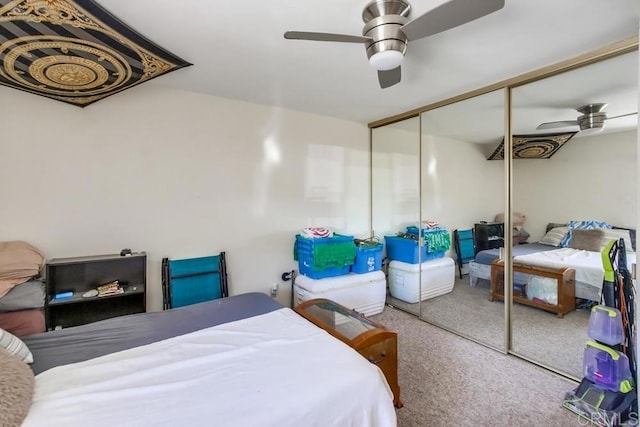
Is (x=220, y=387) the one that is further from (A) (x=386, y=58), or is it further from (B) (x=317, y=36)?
(A) (x=386, y=58)

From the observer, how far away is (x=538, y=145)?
8.20ft

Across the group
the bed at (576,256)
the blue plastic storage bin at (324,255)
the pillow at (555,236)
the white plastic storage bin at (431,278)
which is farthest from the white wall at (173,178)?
the pillow at (555,236)

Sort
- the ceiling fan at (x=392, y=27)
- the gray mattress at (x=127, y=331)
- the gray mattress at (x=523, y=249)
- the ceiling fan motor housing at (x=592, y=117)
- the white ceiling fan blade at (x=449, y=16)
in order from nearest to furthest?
1. the white ceiling fan blade at (x=449, y=16)
2. the ceiling fan at (x=392, y=27)
3. the gray mattress at (x=127, y=331)
4. the ceiling fan motor housing at (x=592, y=117)
5. the gray mattress at (x=523, y=249)

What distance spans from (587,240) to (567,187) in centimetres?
44

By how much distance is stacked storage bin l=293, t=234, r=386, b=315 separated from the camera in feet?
10.3

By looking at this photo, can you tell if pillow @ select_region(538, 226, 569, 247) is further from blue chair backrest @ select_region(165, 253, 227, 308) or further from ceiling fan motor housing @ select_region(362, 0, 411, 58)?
blue chair backrest @ select_region(165, 253, 227, 308)

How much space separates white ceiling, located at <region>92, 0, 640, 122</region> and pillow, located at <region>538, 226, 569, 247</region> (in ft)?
4.40

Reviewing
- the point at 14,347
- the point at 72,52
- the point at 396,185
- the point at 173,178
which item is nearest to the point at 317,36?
the point at 72,52

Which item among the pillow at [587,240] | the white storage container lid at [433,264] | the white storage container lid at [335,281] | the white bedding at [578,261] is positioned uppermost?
the pillow at [587,240]

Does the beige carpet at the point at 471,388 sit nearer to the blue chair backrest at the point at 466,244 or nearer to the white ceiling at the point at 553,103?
the blue chair backrest at the point at 466,244

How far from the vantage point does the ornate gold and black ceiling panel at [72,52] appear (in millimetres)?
1341

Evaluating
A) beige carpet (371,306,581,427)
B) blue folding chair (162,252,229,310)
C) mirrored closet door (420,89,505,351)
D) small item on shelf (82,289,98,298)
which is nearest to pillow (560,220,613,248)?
mirrored closet door (420,89,505,351)

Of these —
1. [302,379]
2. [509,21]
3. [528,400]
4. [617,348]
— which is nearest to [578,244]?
[617,348]

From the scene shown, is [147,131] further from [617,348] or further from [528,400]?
[617,348]
